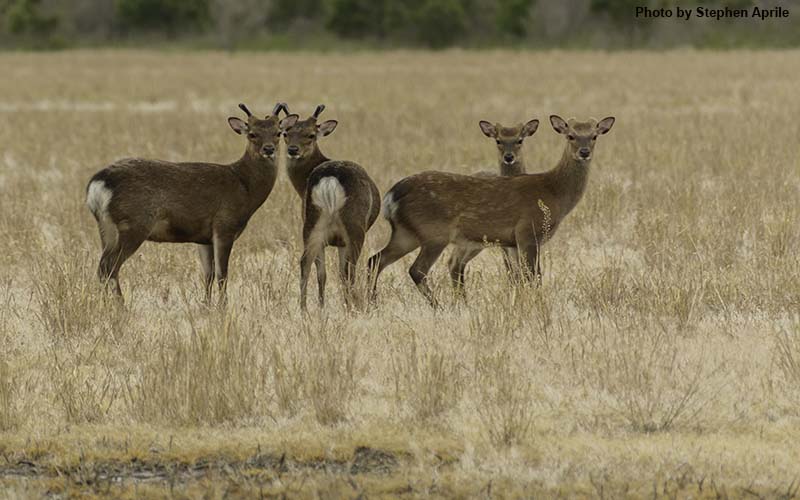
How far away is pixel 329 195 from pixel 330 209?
10 centimetres

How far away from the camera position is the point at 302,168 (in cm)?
1080

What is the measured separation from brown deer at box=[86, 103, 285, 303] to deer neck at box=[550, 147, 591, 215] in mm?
2060

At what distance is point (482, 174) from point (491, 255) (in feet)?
4.86

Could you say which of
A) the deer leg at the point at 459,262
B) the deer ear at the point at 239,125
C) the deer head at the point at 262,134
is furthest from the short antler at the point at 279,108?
the deer leg at the point at 459,262

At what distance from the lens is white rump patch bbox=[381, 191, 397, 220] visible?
33.2ft

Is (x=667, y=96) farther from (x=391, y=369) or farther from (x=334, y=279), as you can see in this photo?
(x=391, y=369)

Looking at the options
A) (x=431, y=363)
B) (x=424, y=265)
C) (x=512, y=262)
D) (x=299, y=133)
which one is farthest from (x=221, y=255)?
(x=431, y=363)

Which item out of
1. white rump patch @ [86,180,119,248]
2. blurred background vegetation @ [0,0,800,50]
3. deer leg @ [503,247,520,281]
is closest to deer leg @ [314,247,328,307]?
deer leg @ [503,247,520,281]

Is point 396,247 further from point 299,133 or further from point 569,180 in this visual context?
point 569,180

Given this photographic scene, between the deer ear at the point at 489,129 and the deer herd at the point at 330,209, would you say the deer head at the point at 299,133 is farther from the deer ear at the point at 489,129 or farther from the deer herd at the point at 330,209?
the deer ear at the point at 489,129

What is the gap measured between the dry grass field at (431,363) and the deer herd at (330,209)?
289mm

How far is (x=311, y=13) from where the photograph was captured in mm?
85000

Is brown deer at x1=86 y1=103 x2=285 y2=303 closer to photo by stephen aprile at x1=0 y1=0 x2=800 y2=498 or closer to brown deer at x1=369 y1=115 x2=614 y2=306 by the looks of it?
photo by stephen aprile at x1=0 y1=0 x2=800 y2=498

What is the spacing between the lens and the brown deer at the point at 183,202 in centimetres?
976
